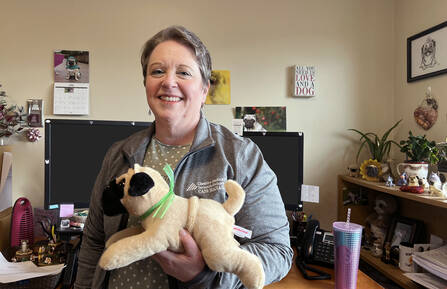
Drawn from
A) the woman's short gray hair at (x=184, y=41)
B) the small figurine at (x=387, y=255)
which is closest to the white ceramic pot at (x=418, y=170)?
the small figurine at (x=387, y=255)

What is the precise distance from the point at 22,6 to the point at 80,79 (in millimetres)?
527

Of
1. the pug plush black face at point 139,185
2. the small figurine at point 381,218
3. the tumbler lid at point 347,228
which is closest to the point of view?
the pug plush black face at point 139,185

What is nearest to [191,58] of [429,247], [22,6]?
[429,247]

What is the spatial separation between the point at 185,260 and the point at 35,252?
Result: 3.30ft

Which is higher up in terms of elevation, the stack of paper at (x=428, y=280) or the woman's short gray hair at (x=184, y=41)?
the woman's short gray hair at (x=184, y=41)

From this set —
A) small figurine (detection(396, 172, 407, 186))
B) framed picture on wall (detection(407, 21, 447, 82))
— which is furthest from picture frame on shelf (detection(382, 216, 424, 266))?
framed picture on wall (detection(407, 21, 447, 82))

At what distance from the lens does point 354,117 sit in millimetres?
1805

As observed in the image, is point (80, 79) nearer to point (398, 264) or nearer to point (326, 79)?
point (326, 79)

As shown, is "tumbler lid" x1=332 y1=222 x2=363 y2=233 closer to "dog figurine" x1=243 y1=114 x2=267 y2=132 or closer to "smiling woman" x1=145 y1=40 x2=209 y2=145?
"smiling woman" x1=145 y1=40 x2=209 y2=145

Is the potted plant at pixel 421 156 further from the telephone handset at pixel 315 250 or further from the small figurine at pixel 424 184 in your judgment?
the telephone handset at pixel 315 250

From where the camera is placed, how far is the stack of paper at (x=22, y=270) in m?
1.02

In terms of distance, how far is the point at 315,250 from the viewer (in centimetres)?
125

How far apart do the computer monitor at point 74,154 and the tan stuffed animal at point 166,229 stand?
0.84m

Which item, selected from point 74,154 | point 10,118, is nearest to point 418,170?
point 74,154
